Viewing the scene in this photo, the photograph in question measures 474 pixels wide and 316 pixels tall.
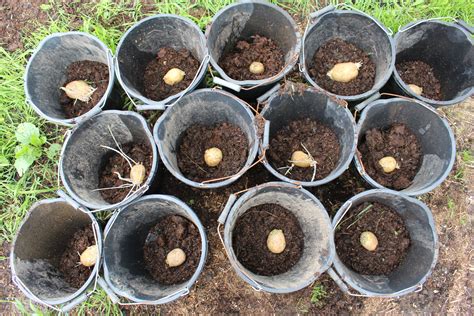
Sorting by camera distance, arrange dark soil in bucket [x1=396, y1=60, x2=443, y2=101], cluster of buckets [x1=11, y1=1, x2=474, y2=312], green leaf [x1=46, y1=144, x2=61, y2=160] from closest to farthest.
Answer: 1. cluster of buckets [x1=11, y1=1, x2=474, y2=312]
2. green leaf [x1=46, y1=144, x2=61, y2=160]
3. dark soil in bucket [x1=396, y1=60, x2=443, y2=101]

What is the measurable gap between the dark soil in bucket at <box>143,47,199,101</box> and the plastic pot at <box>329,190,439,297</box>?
1507 millimetres

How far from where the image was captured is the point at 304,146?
268cm

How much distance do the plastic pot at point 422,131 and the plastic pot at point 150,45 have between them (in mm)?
1226

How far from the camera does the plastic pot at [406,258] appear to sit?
2.26 metres

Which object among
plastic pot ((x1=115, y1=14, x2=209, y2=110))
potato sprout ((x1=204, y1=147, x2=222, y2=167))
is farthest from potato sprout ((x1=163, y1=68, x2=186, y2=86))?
potato sprout ((x1=204, y1=147, x2=222, y2=167))

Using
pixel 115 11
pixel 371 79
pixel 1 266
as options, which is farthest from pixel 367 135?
pixel 1 266

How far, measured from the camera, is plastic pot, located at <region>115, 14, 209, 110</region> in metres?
2.57

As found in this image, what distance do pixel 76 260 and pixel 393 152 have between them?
2375 millimetres

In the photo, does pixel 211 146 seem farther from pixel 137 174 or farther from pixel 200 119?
pixel 137 174

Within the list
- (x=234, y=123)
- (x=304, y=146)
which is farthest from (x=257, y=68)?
(x=304, y=146)

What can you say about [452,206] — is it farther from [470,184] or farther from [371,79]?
[371,79]

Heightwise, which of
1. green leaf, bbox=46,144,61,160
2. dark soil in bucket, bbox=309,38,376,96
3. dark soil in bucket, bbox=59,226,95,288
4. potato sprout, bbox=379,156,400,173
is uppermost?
dark soil in bucket, bbox=309,38,376,96

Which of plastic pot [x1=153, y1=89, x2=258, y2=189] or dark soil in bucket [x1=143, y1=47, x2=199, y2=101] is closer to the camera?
plastic pot [x1=153, y1=89, x2=258, y2=189]

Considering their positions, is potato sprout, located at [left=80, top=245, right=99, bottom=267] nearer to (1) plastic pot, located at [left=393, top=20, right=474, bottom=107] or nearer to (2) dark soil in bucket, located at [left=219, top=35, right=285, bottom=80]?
(2) dark soil in bucket, located at [left=219, top=35, right=285, bottom=80]
